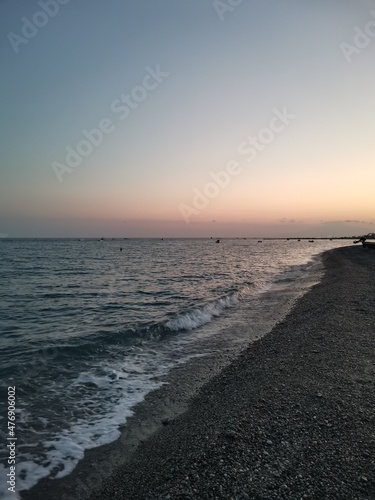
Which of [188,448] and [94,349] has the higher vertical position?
[188,448]

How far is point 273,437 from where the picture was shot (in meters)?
5.75

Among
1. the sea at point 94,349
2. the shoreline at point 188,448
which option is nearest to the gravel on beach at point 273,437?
the shoreline at point 188,448

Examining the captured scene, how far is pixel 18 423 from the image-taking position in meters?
7.68

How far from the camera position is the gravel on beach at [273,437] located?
4.56 meters

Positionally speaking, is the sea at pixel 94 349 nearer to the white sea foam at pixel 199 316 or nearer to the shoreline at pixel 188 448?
the white sea foam at pixel 199 316

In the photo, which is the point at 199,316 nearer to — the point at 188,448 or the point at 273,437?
the point at 188,448

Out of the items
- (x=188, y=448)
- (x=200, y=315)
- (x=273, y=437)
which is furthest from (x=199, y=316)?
(x=273, y=437)

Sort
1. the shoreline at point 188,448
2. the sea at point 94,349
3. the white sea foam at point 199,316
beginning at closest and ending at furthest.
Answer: the shoreline at point 188,448, the sea at point 94,349, the white sea foam at point 199,316

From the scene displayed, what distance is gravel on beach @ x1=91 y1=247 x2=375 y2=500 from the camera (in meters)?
4.56

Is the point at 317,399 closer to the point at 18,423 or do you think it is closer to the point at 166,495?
the point at 166,495

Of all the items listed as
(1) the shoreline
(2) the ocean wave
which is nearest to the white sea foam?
(2) the ocean wave

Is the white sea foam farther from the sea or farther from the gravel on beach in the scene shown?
the gravel on beach

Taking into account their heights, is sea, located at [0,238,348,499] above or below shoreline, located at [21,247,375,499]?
below

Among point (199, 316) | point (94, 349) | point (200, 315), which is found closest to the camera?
point (94, 349)
